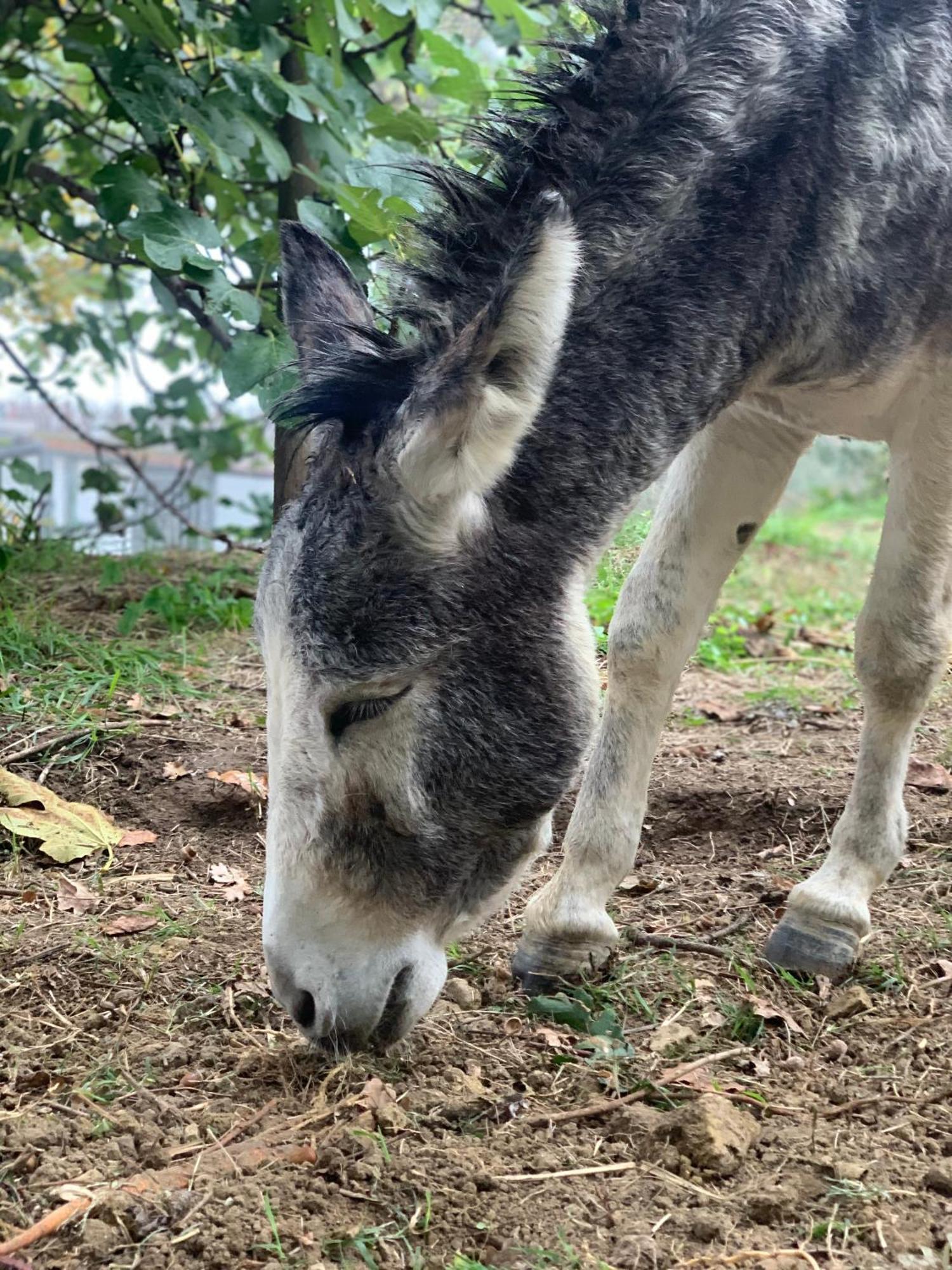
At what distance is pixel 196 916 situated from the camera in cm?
290

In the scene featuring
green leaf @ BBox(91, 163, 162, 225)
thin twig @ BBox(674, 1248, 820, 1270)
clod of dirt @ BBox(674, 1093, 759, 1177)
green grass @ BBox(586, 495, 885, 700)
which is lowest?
green grass @ BBox(586, 495, 885, 700)

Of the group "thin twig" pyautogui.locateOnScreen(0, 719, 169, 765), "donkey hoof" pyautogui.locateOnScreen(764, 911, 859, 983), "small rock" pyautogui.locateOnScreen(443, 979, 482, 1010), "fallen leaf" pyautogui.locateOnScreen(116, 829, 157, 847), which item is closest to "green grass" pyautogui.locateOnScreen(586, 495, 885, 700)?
"donkey hoof" pyautogui.locateOnScreen(764, 911, 859, 983)

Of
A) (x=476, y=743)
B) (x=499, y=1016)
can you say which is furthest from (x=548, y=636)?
(x=499, y=1016)

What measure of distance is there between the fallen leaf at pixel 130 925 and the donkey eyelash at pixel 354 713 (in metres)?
1.07

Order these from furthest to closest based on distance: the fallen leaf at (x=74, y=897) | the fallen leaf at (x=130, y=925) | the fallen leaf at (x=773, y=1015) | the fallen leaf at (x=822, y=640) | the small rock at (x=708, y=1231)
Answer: the fallen leaf at (x=822, y=640), the fallen leaf at (x=74, y=897), the fallen leaf at (x=130, y=925), the fallen leaf at (x=773, y=1015), the small rock at (x=708, y=1231)

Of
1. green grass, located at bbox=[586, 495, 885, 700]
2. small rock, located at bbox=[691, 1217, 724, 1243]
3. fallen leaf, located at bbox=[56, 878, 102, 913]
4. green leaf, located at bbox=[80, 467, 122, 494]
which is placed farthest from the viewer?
green leaf, located at bbox=[80, 467, 122, 494]

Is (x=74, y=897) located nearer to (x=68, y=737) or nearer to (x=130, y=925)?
(x=130, y=925)

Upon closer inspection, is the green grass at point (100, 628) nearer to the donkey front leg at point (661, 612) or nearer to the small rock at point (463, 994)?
the small rock at point (463, 994)

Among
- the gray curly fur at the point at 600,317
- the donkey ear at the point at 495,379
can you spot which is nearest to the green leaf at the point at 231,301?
the gray curly fur at the point at 600,317

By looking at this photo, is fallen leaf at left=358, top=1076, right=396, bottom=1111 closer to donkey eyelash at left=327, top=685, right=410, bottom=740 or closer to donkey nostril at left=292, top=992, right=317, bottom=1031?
donkey nostril at left=292, top=992, right=317, bottom=1031

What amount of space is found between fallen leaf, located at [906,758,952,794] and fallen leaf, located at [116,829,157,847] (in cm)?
241

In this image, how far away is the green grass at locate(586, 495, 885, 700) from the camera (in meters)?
3.50

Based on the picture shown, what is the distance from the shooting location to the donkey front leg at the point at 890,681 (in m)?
2.76

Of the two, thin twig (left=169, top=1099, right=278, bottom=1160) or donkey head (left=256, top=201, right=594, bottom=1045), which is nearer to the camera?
thin twig (left=169, top=1099, right=278, bottom=1160)
